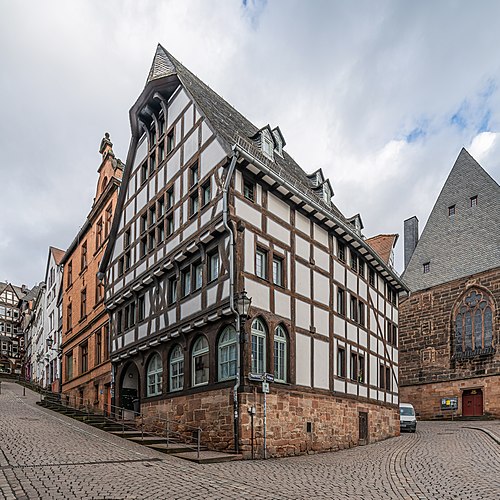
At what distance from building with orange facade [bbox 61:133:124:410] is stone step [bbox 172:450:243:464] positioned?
11075mm

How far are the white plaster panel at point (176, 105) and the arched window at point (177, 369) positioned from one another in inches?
322

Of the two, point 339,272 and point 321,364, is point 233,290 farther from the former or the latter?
point 339,272

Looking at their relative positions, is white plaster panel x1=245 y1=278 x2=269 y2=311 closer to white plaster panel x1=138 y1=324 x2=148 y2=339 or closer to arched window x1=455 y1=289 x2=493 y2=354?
white plaster panel x1=138 y1=324 x2=148 y2=339

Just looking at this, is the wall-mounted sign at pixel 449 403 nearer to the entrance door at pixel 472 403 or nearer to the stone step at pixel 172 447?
the entrance door at pixel 472 403

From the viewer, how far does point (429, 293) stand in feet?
142

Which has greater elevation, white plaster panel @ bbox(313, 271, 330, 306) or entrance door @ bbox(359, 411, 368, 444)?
white plaster panel @ bbox(313, 271, 330, 306)

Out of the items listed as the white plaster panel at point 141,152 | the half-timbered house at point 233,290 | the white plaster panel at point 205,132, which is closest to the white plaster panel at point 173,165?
the half-timbered house at point 233,290

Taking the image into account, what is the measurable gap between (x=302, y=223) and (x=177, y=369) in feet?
20.8

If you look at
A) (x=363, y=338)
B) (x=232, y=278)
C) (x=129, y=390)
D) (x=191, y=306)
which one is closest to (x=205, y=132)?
(x=232, y=278)

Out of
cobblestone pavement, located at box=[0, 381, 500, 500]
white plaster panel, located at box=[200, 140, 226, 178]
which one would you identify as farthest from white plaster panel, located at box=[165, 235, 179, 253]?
cobblestone pavement, located at box=[0, 381, 500, 500]

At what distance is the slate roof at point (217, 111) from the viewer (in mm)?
21017

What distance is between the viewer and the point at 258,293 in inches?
750

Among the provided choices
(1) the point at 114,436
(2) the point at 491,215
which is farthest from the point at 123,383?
(2) the point at 491,215

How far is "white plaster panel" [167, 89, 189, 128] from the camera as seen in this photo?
2277 centimetres
